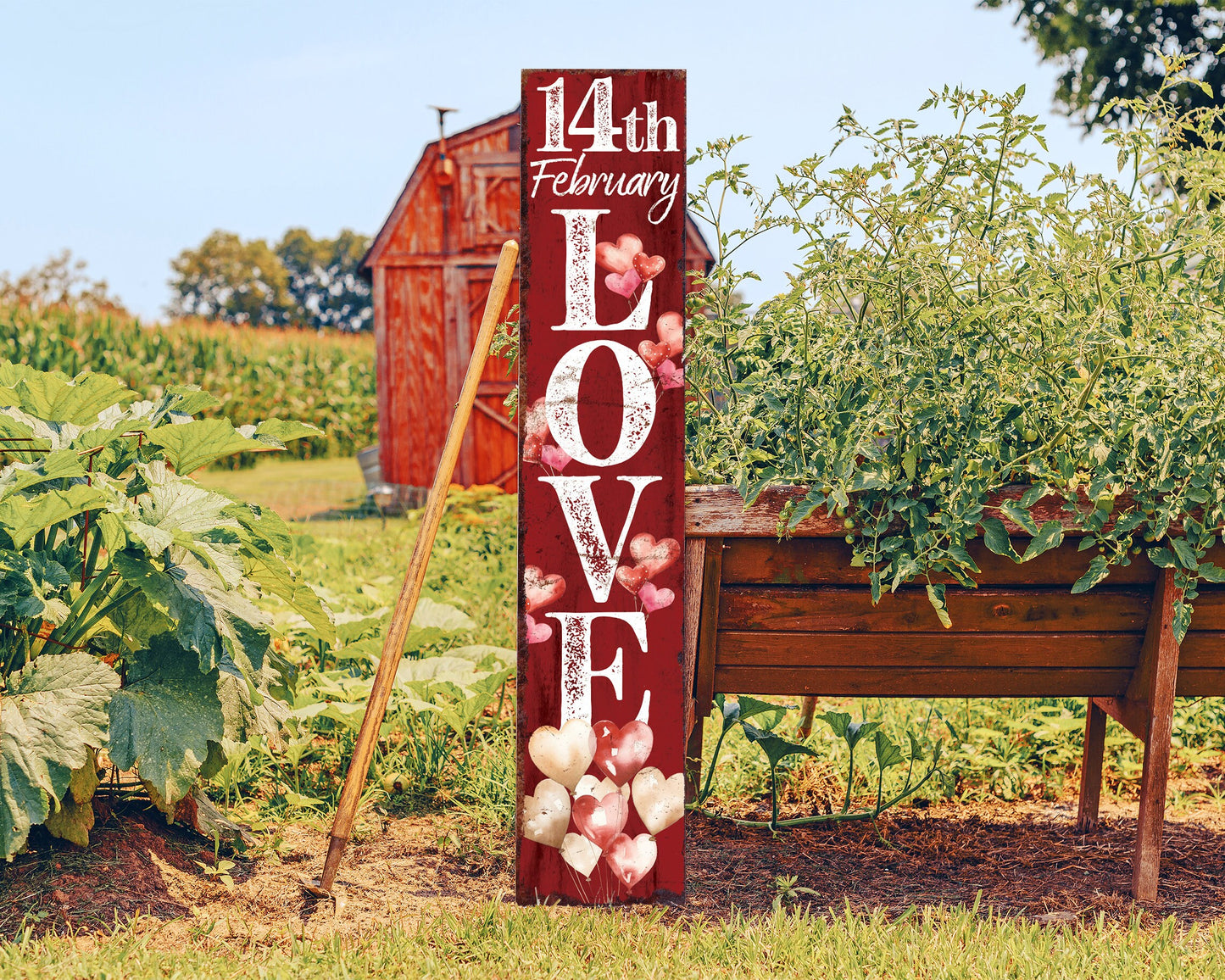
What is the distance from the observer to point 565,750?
259 centimetres

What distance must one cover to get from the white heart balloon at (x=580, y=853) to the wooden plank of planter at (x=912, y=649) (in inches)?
22.3

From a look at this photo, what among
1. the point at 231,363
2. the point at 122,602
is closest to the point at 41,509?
the point at 122,602

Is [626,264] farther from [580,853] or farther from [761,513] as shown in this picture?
[580,853]

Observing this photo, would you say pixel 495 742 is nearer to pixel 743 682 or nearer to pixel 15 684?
pixel 743 682

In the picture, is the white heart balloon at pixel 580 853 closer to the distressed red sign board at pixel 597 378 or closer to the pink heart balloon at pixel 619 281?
the distressed red sign board at pixel 597 378

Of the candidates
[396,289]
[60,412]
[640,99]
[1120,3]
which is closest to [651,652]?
[640,99]

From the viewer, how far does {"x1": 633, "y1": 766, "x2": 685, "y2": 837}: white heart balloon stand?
103 inches

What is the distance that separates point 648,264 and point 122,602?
5.15 ft

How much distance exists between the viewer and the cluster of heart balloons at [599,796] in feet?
8.53

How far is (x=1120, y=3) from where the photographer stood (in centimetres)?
1119

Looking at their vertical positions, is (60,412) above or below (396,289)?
below

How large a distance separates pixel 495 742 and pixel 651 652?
1.12 meters

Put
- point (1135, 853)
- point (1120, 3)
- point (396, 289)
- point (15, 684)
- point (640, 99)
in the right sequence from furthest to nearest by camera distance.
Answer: point (1120, 3)
point (396, 289)
point (1135, 853)
point (640, 99)
point (15, 684)

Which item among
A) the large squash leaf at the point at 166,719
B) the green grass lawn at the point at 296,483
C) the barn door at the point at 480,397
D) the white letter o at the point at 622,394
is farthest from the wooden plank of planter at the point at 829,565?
the green grass lawn at the point at 296,483
